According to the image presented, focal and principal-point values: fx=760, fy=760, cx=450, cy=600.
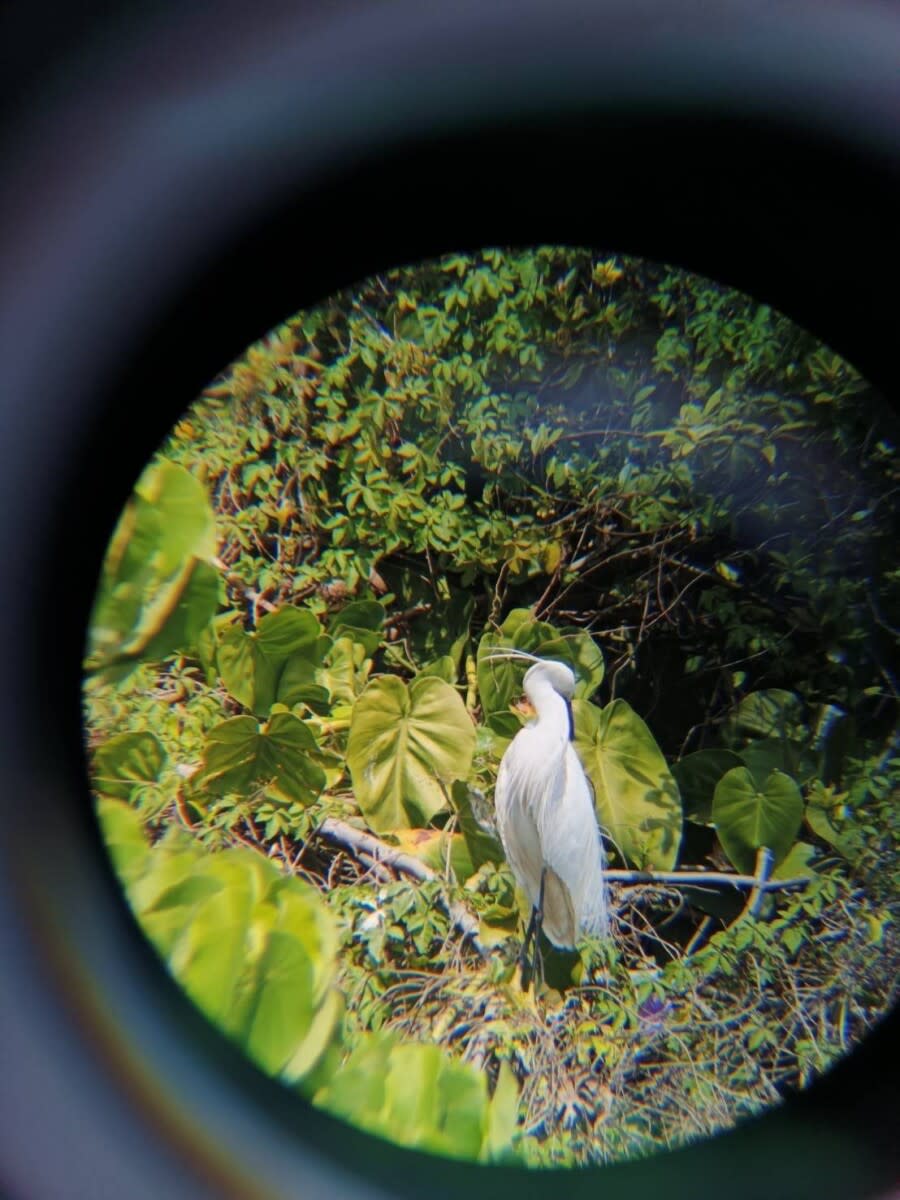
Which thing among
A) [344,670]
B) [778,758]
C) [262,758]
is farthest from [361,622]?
[778,758]

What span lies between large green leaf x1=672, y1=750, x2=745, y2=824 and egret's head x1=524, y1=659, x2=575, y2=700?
113 mm

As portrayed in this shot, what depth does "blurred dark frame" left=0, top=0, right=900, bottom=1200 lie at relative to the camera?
1.35 ft

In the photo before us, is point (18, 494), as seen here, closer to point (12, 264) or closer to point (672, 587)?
point (12, 264)

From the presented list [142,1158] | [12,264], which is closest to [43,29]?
[12,264]

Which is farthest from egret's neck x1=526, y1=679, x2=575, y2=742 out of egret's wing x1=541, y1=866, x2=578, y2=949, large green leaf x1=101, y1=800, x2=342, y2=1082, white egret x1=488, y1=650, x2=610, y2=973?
large green leaf x1=101, y1=800, x2=342, y2=1082

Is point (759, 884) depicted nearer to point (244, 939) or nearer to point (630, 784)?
point (630, 784)

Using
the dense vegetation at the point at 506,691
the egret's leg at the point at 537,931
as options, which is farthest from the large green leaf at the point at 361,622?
the egret's leg at the point at 537,931

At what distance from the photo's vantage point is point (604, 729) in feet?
2.10

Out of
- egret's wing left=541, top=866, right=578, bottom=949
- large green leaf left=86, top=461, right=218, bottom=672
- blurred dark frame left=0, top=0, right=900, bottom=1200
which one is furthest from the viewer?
egret's wing left=541, top=866, right=578, bottom=949

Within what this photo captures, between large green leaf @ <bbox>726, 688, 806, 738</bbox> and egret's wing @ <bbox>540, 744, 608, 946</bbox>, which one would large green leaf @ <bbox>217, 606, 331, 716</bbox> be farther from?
large green leaf @ <bbox>726, 688, 806, 738</bbox>

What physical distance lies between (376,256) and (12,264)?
8.2 inches

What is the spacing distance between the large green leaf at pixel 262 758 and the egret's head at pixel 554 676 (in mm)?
192

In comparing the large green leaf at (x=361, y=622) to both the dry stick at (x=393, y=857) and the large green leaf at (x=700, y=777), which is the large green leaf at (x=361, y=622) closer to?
the dry stick at (x=393, y=857)

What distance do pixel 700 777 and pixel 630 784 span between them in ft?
0.20
